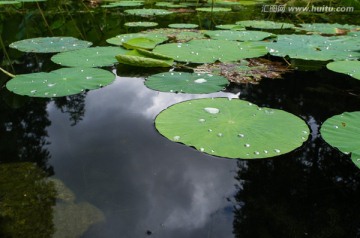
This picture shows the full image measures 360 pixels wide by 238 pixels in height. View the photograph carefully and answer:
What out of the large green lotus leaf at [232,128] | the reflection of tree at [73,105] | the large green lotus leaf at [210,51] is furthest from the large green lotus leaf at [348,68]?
the reflection of tree at [73,105]

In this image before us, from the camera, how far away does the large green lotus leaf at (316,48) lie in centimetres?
274

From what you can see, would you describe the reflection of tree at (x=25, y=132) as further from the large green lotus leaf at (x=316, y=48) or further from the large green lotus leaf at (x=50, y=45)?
the large green lotus leaf at (x=316, y=48)

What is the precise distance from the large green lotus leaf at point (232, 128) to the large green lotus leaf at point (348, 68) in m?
0.95

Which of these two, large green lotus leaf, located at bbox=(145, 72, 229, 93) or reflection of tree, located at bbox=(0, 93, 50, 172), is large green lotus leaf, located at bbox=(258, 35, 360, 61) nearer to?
large green lotus leaf, located at bbox=(145, 72, 229, 93)

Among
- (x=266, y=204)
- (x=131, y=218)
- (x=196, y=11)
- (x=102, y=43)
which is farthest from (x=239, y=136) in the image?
(x=196, y=11)

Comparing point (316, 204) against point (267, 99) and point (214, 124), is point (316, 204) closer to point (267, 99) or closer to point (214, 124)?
point (214, 124)

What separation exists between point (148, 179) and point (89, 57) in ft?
5.63

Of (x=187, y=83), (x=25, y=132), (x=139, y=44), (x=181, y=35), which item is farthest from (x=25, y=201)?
(x=181, y=35)

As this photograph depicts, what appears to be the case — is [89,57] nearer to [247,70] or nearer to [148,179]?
[247,70]

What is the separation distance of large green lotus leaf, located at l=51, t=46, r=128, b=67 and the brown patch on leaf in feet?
2.48

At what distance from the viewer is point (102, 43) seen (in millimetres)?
3604

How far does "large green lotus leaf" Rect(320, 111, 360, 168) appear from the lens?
1339 millimetres

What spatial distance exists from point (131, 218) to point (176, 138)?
51cm

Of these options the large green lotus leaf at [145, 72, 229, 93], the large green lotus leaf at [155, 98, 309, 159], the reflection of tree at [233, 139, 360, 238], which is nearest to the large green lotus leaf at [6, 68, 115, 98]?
the large green lotus leaf at [145, 72, 229, 93]
